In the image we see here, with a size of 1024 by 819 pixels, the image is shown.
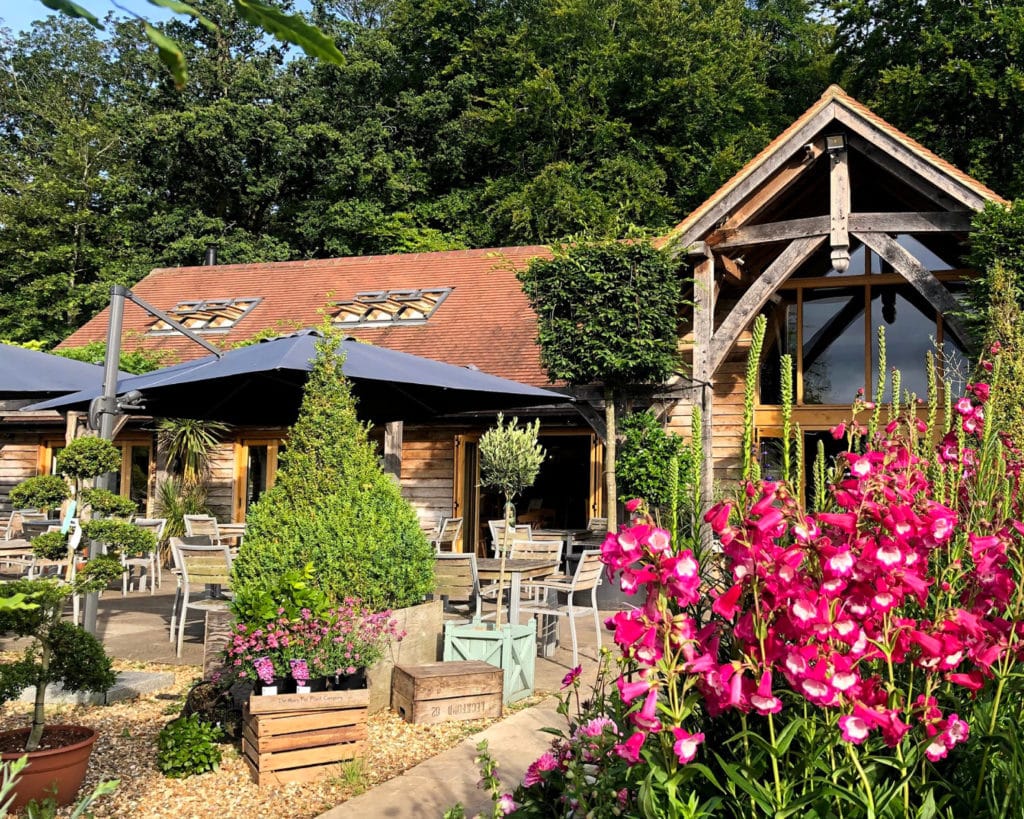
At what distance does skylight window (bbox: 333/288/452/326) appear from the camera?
51.4 ft

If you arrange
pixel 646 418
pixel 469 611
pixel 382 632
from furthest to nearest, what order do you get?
1. pixel 646 418
2. pixel 469 611
3. pixel 382 632

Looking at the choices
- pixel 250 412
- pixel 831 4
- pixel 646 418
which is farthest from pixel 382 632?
pixel 831 4

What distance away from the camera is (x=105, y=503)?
5.12 meters

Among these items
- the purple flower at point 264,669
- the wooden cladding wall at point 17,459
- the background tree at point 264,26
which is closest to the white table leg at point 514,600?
the purple flower at point 264,669

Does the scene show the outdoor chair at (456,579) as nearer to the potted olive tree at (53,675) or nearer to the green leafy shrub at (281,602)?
the green leafy shrub at (281,602)

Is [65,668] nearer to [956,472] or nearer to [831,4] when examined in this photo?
[956,472]

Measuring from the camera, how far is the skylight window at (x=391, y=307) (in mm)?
15680

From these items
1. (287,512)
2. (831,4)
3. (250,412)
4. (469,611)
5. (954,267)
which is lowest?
(469,611)

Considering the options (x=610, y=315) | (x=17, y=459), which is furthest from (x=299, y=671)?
(x=17, y=459)

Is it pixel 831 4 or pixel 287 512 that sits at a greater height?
pixel 831 4

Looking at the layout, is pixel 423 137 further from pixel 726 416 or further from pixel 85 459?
pixel 85 459

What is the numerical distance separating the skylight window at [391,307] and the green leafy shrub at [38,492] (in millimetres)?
10417

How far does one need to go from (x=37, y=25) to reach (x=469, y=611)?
33.4 meters

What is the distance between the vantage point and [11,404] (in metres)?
8.46
